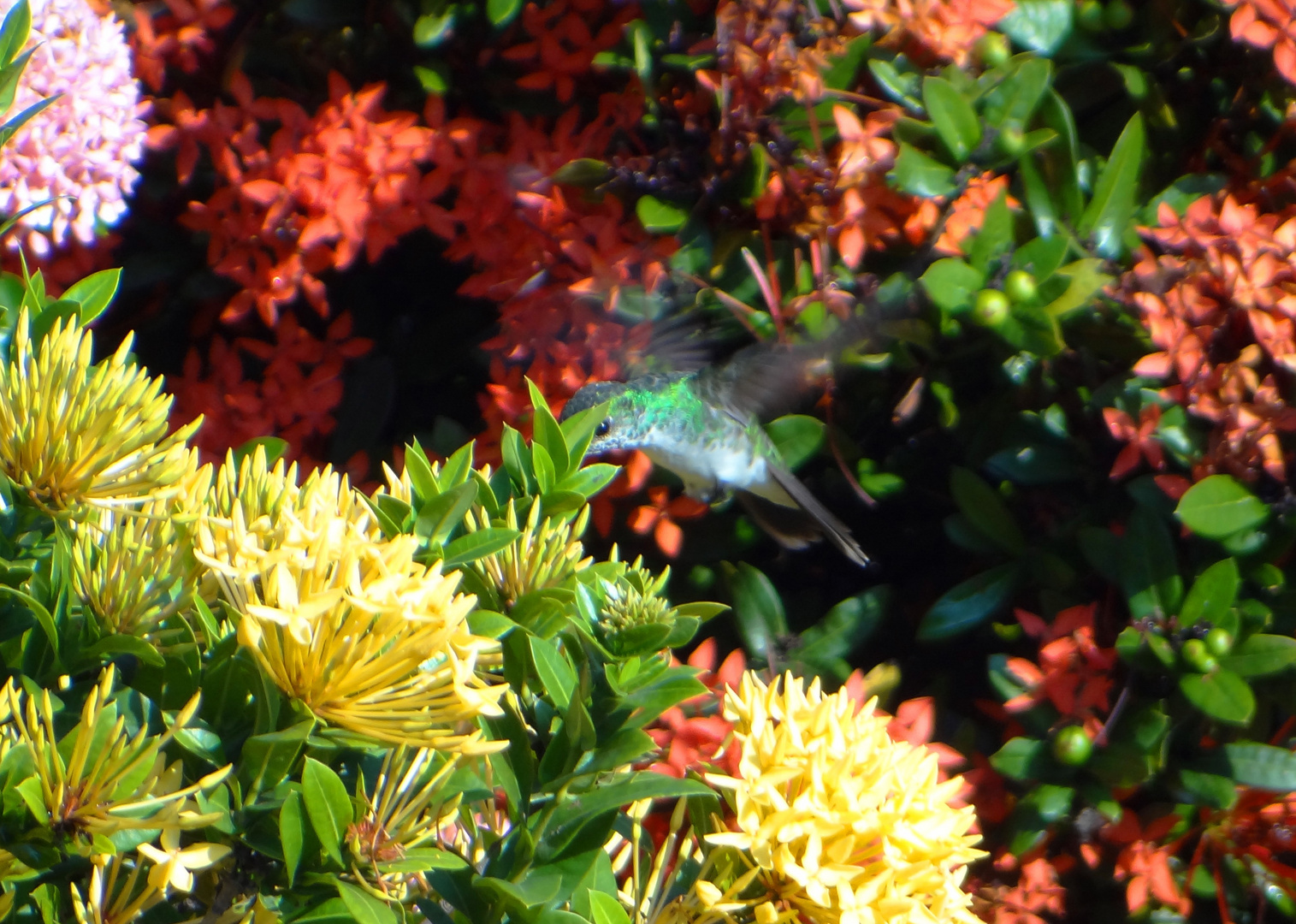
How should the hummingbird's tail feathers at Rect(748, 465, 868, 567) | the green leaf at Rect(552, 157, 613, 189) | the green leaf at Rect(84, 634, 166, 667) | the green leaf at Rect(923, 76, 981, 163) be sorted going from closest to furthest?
the green leaf at Rect(84, 634, 166, 667) < the green leaf at Rect(923, 76, 981, 163) < the green leaf at Rect(552, 157, 613, 189) < the hummingbird's tail feathers at Rect(748, 465, 868, 567)

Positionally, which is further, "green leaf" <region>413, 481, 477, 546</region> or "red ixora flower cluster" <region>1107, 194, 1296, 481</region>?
"red ixora flower cluster" <region>1107, 194, 1296, 481</region>

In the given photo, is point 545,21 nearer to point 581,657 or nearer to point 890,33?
point 890,33

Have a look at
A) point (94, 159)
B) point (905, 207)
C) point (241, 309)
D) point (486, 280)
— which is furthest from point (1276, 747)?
point (94, 159)

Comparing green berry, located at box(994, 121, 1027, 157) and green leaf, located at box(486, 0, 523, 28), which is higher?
green leaf, located at box(486, 0, 523, 28)

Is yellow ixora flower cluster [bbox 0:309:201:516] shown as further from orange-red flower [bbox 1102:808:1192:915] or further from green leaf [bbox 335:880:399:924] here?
orange-red flower [bbox 1102:808:1192:915]

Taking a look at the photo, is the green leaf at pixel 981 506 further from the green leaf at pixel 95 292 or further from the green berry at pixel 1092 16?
the green leaf at pixel 95 292

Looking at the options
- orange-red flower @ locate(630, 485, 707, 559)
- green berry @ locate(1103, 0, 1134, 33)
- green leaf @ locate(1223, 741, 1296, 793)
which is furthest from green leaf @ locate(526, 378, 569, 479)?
green berry @ locate(1103, 0, 1134, 33)

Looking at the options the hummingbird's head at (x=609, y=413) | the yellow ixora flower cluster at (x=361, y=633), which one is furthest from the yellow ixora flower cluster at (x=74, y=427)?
the hummingbird's head at (x=609, y=413)
